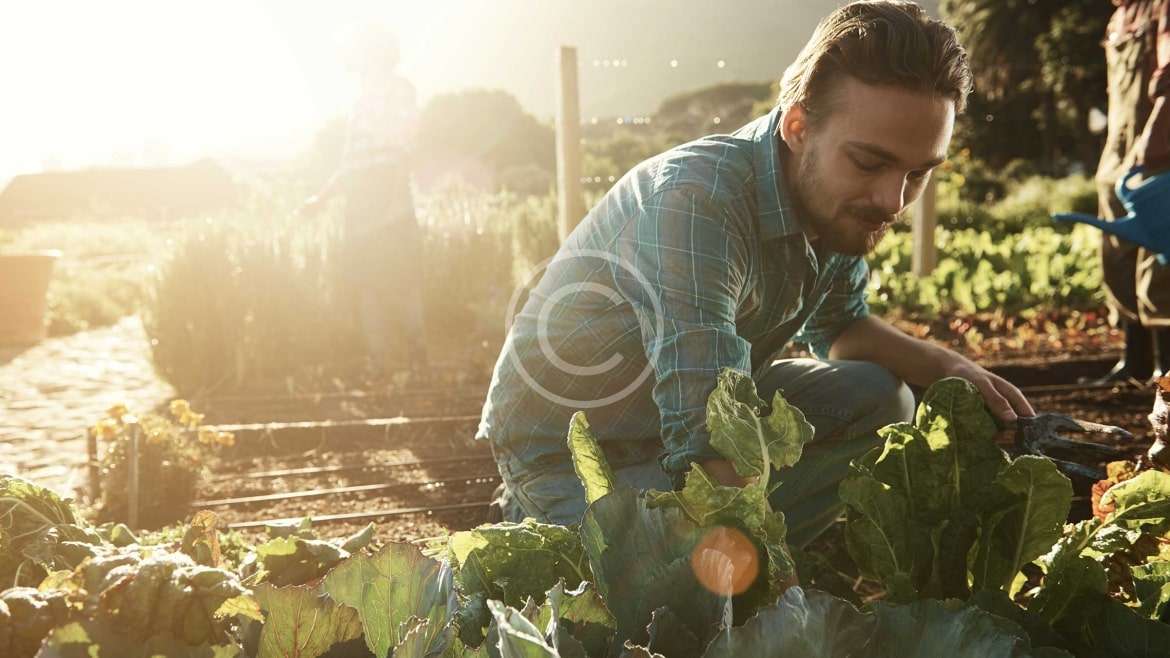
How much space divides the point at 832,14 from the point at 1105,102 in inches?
964

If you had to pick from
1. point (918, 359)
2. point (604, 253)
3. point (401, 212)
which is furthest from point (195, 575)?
point (401, 212)

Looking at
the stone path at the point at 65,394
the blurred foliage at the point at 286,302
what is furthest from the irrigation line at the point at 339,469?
the blurred foliage at the point at 286,302

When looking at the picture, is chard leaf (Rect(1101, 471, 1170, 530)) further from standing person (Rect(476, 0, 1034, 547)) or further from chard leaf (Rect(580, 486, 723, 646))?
chard leaf (Rect(580, 486, 723, 646))

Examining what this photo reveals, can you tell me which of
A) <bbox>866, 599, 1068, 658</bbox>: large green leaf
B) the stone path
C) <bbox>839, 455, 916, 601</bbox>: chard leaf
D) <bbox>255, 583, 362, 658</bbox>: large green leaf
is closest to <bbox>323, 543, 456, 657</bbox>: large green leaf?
<bbox>255, 583, 362, 658</bbox>: large green leaf

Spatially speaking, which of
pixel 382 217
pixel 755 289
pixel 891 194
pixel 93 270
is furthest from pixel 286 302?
pixel 93 270

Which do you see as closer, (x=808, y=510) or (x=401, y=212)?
(x=808, y=510)

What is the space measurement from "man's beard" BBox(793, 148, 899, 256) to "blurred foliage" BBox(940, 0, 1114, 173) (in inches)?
889

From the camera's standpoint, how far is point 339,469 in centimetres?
391

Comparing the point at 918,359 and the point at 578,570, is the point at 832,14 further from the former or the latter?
the point at 578,570

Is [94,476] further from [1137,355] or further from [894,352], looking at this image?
[1137,355]

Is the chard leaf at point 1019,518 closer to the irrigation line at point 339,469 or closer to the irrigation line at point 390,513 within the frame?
the irrigation line at point 390,513

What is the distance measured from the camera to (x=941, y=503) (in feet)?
4.00

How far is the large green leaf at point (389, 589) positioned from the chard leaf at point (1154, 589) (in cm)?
80

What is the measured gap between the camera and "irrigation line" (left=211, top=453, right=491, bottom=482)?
154 inches
